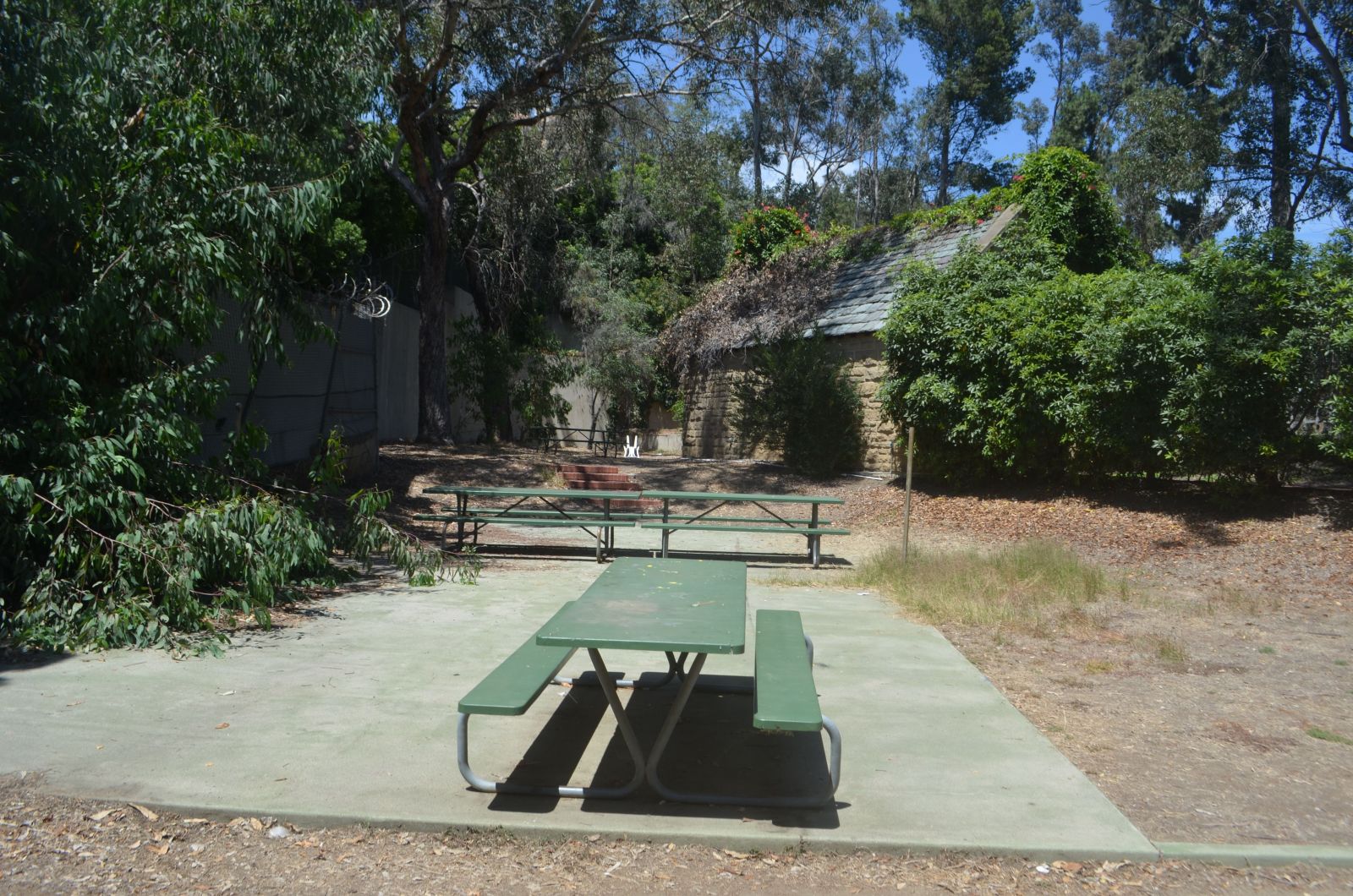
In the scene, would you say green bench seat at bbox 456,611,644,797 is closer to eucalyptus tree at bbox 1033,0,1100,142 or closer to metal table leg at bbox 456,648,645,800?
metal table leg at bbox 456,648,645,800

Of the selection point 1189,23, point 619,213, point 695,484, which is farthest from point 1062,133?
point 695,484

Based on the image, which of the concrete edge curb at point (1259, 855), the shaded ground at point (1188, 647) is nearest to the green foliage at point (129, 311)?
the shaded ground at point (1188, 647)

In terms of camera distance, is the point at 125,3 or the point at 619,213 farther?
the point at 619,213

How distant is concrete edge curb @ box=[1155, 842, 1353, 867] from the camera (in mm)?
3816

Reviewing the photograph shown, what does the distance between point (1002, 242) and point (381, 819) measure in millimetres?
15637

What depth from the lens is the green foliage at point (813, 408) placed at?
1866 cm

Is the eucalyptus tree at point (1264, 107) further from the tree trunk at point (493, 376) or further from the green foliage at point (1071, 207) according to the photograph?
the tree trunk at point (493, 376)

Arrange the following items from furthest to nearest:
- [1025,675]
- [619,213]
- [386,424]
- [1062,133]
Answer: [1062,133] → [619,213] → [386,424] → [1025,675]

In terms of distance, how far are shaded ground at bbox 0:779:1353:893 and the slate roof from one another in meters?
14.7

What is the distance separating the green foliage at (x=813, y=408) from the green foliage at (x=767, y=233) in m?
5.29

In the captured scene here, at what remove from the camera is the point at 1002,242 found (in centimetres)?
1719

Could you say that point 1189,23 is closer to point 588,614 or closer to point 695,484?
point 695,484

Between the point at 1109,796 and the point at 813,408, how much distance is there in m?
14.5

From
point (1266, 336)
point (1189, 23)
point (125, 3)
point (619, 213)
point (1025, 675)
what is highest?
point (1189, 23)
